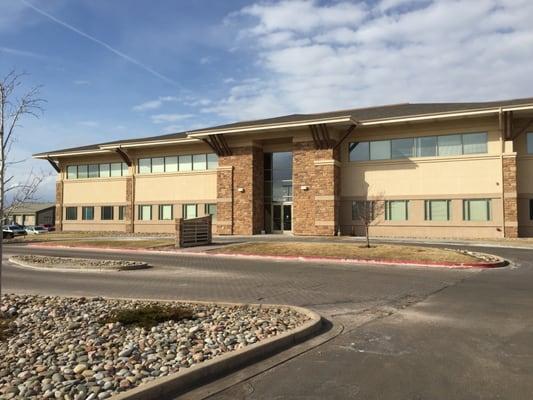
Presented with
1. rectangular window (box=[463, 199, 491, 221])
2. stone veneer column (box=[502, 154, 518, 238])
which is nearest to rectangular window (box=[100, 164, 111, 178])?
rectangular window (box=[463, 199, 491, 221])

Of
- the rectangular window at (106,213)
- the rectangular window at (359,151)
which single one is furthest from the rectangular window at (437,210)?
the rectangular window at (106,213)

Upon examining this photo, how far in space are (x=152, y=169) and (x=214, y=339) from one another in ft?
130

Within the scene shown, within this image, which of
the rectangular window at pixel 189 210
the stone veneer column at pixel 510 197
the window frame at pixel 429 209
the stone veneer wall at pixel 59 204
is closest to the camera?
the stone veneer column at pixel 510 197

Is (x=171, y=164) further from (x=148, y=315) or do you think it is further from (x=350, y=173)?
(x=148, y=315)

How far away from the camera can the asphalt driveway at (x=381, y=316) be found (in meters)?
5.38

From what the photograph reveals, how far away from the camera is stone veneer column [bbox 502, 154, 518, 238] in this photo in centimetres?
3119

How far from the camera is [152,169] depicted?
1779 inches

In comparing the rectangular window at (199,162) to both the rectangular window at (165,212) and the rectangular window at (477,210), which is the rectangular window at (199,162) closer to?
the rectangular window at (165,212)

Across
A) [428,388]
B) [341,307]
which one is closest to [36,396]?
[428,388]

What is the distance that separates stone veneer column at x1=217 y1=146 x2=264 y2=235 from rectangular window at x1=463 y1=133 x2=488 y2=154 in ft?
48.6

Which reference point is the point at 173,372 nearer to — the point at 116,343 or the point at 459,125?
the point at 116,343

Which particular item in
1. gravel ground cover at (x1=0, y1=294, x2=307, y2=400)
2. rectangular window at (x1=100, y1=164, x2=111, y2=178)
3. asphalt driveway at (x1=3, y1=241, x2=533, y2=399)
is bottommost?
asphalt driveway at (x1=3, y1=241, x2=533, y2=399)

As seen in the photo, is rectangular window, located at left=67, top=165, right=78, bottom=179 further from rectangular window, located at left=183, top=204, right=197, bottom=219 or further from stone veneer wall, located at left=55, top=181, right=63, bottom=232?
rectangular window, located at left=183, top=204, right=197, bottom=219

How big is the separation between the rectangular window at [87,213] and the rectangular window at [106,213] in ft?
4.27
